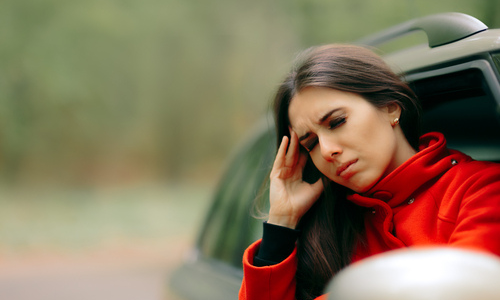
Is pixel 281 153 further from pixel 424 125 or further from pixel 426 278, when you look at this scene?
pixel 426 278

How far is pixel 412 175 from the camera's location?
1.64 metres

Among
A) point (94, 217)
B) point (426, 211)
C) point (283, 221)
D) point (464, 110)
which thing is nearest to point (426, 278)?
point (426, 211)

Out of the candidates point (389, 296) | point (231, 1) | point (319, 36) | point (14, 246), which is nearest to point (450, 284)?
point (389, 296)

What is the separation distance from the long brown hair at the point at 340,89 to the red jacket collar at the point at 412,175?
17 centimetres

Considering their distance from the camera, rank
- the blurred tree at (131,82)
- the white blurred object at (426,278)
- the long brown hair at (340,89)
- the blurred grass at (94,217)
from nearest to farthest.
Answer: the white blurred object at (426,278) → the long brown hair at (340,89) → the blurred grass at (94,217) → the blurred tree at (131,82)

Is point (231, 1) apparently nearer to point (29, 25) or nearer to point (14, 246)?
point (29, 25)

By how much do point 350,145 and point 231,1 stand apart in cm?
1499

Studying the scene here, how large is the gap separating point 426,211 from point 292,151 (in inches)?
21.0

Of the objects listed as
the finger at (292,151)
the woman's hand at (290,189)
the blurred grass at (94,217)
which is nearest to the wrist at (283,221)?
the woman's hand at (290,189)

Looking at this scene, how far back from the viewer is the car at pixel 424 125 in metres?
1.61

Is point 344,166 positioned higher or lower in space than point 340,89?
lower

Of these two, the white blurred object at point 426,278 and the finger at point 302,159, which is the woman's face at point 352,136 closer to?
the finger at point 302,159

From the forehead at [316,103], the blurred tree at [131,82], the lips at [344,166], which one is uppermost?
the forehead at [316,103]

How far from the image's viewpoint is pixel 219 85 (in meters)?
16.8
